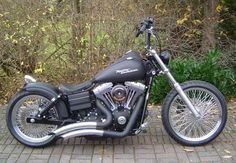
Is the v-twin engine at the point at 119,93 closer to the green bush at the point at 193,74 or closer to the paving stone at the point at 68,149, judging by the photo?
the paving stone at the point at 68,149

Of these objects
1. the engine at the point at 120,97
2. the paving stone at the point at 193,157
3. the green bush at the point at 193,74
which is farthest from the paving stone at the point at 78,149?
the green bush at the point at 193,74

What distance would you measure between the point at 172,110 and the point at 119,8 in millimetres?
2857

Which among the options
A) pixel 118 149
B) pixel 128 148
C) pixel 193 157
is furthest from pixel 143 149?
pixel 193 157

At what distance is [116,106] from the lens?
16.6ft

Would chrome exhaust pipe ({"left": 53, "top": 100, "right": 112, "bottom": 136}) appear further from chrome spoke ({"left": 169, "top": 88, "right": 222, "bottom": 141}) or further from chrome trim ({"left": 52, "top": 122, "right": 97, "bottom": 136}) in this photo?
chrome spoke ({"left": 169, "top": 88, "right": 222, "bottom": 141})

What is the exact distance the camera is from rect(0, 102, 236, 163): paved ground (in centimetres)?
489

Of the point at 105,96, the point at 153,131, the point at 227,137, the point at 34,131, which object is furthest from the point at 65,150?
the point at 227,137

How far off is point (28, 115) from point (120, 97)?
1.11 meters

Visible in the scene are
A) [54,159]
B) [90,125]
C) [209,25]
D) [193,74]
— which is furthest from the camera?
[209,25]

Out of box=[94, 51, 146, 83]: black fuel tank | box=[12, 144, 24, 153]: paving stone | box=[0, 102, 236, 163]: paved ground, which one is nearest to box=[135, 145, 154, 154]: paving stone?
box=[0, 102, 236, 163]: paved ground

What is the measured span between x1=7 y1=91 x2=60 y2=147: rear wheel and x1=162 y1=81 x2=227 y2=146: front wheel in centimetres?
133

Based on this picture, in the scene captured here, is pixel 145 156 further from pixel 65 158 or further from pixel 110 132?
pixel 65 158

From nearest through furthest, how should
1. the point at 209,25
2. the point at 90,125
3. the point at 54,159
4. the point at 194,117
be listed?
the point at 54,159
the point at 90,125
the point at 194,117
the point at 209,25

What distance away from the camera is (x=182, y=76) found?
6.91 meters
